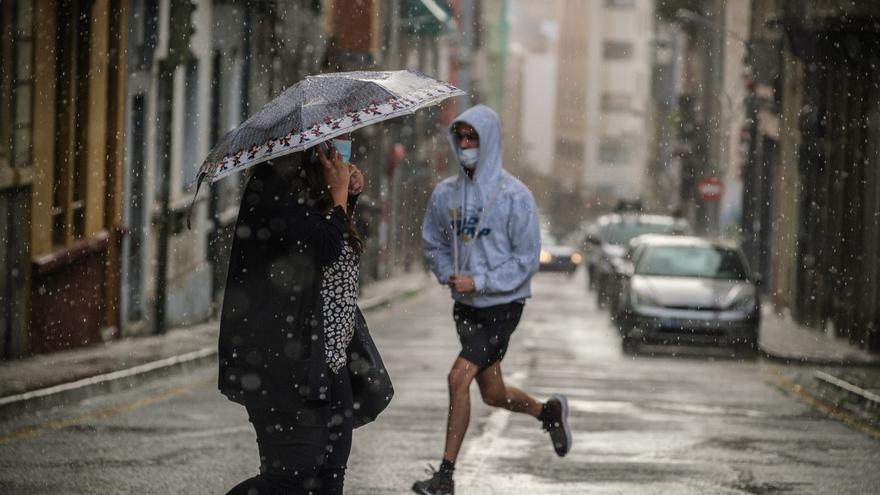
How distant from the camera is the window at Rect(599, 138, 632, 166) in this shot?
138m

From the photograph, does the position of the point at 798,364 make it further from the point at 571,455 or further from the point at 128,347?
the point at 571,455

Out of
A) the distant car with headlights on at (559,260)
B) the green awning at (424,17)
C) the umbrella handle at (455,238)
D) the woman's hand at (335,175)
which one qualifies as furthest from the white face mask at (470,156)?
the distant car with headlights on at (559,260)

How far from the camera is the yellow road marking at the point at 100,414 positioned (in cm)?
997

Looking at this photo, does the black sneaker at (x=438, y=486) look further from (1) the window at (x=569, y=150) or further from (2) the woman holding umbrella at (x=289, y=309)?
(1) the window at (x=569, y=150)

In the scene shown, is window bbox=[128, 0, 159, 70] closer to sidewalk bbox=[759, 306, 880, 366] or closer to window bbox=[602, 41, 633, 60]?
sidewalk bbox=[759, 306, 880, 366]

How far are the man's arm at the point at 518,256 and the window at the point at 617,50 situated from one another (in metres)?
132

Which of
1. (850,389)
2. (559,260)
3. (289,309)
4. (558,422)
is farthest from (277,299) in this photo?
(559,260)

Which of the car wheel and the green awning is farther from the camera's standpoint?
the green awning

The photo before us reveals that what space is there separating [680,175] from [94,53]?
157 feet

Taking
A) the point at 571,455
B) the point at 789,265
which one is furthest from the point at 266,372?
the point at 789,265

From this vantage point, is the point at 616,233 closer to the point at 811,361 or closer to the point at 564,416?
the point at 811,361

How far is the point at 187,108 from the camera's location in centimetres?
2259

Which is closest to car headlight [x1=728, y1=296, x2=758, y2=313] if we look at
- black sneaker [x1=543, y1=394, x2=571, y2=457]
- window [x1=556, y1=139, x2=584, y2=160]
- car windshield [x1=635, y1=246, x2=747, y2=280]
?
car windshield [x1=635, y1=246, x2=747, y2=280]

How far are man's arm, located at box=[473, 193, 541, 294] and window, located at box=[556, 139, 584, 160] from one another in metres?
135
